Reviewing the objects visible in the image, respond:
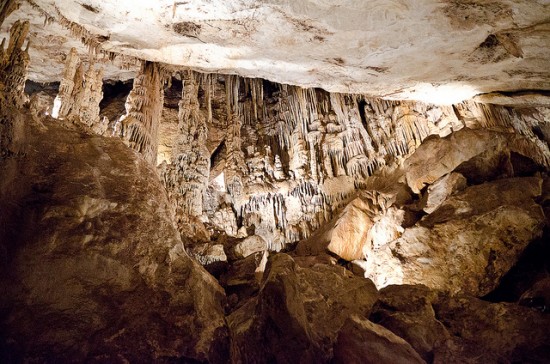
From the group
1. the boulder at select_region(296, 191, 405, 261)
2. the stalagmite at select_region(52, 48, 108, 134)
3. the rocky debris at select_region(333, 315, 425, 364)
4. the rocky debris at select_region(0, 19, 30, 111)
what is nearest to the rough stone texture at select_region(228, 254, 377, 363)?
the rocky debris at select_region(333, 315, 425, 364)

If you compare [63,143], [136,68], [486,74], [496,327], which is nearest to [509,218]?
[496,327]

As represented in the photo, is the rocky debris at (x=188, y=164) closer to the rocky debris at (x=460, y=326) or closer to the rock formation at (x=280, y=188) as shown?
the rock formation at (x=280, y=188)

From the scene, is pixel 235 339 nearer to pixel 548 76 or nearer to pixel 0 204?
pixel 0 204

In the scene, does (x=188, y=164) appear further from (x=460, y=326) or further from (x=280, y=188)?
(x=460, y=326)

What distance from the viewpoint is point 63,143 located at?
11.9ft

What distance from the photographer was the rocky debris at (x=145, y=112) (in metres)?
7.64

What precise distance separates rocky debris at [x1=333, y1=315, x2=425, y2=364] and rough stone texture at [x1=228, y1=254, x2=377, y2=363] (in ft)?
0.84

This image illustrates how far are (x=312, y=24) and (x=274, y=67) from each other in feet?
7.24

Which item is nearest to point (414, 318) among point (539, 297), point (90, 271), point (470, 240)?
point (539, 297)

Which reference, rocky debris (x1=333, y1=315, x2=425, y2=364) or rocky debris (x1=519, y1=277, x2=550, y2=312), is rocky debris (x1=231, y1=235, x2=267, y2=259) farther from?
rocky debris (x1=519, y1=277, x2=550, y2=312)

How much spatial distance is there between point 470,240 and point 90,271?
20.2 ft

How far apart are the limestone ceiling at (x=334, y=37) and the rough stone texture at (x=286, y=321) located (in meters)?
4.63

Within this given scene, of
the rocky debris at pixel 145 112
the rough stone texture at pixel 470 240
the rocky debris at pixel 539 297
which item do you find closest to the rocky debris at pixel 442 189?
the rough stone texture at pixel 470 240

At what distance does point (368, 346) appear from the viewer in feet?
9.92
